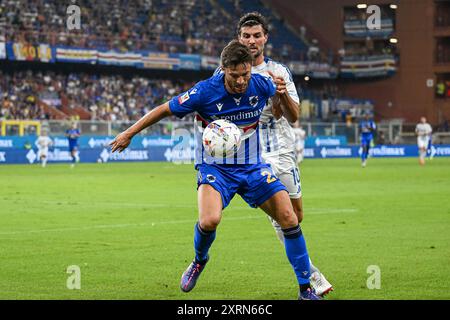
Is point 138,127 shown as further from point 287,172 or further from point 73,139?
point 73,139

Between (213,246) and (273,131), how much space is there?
3531 mm

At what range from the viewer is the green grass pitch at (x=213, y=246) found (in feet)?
32.2

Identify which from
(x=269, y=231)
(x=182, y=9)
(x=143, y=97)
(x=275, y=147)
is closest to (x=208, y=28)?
(x=182, y=9)

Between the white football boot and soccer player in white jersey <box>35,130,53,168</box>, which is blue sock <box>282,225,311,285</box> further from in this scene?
soccer player in white jersey <box>35,130,53,168</box>

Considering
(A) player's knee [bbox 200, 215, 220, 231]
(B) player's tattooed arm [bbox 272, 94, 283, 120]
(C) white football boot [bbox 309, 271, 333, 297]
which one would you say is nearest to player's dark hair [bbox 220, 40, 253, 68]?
(B) player's tattooed arm [bbox 272, 94, 283, 120]

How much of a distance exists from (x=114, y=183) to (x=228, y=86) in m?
20.9

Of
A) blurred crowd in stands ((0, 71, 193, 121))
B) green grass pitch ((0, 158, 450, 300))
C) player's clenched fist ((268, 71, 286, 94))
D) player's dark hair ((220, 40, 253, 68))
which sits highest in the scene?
blurred crowd in stands ((0, 71, 193, 121))

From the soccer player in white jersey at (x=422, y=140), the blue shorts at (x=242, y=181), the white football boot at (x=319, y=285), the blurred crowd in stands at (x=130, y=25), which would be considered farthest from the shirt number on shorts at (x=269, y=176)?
the blurred crowd in stands at (x=130, y=25)

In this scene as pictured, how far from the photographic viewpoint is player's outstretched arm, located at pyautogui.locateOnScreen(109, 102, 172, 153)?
898cm

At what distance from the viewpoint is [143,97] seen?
205ft

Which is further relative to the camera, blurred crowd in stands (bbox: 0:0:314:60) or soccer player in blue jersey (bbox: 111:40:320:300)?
blurred crowd in stands (bbox: 0:0:314:60)

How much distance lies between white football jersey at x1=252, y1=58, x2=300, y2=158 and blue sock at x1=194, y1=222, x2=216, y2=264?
148 cm

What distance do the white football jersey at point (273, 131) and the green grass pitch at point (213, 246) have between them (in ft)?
4.57
